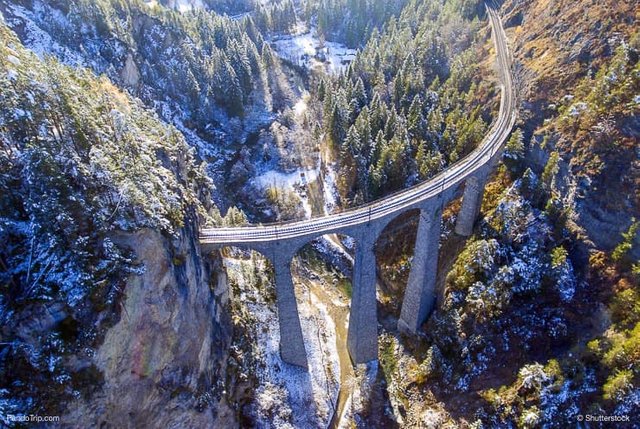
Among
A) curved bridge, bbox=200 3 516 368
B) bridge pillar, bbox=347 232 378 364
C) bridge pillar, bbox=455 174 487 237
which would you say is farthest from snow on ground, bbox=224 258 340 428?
bridge pillar, bbox=455 174 487 237

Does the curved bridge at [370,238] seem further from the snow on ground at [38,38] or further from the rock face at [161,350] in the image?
the snow on ground at [38,38]

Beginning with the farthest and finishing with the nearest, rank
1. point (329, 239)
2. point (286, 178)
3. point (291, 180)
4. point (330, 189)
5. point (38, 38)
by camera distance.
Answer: point (286, 178) < point (291, 180) < point (330, 189) < point (38, 38) < point (329, 239)

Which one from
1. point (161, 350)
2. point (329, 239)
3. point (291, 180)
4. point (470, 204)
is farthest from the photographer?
point (291, 180)

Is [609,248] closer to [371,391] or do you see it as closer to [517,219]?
[517,219]

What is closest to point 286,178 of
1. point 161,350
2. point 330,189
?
point 330,189

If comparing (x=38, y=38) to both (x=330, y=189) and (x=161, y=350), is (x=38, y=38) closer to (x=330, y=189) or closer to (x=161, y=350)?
(x=330, y=189)
